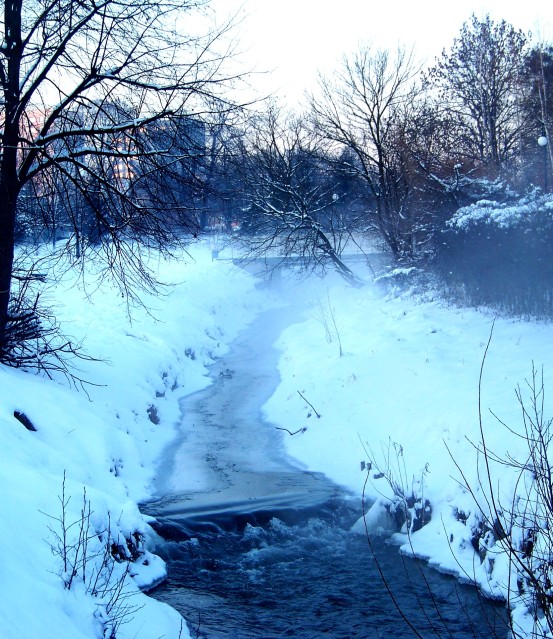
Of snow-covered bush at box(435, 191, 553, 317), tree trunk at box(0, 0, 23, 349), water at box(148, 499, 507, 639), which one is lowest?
water at box(148, 499, 507, 639)

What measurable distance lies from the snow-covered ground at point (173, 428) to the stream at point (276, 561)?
32 centimetres

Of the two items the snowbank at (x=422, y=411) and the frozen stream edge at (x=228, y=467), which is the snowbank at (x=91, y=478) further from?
the snowbank at (x=422, y=411)

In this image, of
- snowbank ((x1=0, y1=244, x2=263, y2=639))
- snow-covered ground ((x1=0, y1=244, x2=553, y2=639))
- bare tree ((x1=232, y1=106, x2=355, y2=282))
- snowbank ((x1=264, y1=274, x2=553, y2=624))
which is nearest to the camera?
snowbank ((x1=0, y1=244, x2=263, y2=639))

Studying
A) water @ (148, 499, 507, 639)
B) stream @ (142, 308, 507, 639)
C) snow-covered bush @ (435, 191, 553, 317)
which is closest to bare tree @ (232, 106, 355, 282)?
snow-covered bush @ (435, 191, 553, 317)

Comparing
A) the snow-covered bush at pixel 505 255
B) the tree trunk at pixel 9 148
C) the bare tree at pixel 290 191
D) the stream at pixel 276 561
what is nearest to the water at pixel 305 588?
the stream at pixel 276 561

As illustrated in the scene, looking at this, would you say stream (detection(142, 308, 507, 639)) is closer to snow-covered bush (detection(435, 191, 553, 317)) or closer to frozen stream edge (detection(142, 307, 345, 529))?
frozen stream edge (detection(142, 307, 345, 529))

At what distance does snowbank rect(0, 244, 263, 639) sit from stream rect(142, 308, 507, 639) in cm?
46

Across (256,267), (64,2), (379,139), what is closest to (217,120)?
(64,2)

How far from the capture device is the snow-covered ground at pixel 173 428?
4656 millimetres

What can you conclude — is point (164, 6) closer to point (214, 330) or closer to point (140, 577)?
point (140, 577)

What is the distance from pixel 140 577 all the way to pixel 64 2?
6.95m

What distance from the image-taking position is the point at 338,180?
2553 centimetres

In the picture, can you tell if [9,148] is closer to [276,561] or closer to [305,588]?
[276,561]

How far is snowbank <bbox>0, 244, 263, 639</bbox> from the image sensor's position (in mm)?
4266
